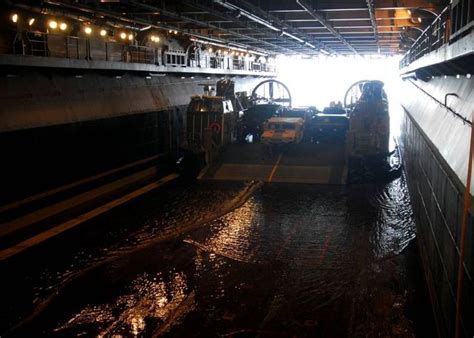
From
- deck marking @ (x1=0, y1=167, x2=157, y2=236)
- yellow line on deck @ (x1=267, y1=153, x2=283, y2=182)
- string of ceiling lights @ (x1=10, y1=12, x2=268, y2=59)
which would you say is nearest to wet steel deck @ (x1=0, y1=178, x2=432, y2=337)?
deck marking @ (x1=0, y1=167, x2=157, y2=236)

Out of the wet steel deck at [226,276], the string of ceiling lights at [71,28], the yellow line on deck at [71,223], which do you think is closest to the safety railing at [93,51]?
the string of ceiling lights at [71,28]

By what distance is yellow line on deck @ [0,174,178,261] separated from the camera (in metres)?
10.3

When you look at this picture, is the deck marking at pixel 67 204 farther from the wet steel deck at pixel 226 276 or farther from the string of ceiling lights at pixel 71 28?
the string of ceiling lights at pixel 71 28

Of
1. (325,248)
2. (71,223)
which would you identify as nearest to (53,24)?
(71,223)

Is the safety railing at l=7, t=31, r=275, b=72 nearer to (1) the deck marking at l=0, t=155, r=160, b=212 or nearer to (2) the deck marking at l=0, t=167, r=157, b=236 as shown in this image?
(1) the deck marking at l=0, t=155, r=160, b=212

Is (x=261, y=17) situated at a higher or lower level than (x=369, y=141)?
higher

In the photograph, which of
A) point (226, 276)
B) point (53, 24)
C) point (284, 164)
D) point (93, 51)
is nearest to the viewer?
point (226, 276)

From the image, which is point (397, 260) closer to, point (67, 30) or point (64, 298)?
point (64, 298)

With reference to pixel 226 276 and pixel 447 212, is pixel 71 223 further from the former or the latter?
pixel 447 212

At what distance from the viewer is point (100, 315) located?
742 cm

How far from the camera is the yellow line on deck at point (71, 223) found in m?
10.3

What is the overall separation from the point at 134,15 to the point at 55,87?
14.8ft

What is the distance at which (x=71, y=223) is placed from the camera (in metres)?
12.3

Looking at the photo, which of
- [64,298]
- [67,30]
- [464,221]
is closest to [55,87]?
[67,30]
